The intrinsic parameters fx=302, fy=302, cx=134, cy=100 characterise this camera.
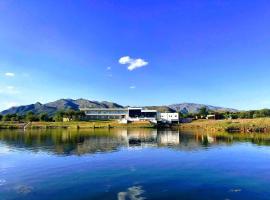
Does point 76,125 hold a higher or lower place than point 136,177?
higher

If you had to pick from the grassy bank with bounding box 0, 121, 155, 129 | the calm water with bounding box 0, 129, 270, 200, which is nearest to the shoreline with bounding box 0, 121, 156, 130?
the grassy bank with bounding box 0, 121, 155, 129

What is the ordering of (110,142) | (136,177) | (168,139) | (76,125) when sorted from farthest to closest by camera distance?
(76,125), (168,139), (110,142), (136,177)

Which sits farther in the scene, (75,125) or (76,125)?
(75,125)

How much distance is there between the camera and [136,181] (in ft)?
117

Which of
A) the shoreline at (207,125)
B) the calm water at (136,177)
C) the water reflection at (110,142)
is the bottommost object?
the calm water at (136,177)

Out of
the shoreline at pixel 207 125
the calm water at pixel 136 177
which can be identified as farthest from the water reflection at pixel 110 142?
the shoreline at pixel 207 125

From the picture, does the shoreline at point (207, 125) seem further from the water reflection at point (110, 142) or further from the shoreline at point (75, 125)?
the water reflection at point (110, 142)

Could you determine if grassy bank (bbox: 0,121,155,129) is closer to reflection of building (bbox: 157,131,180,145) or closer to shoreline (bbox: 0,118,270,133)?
shoreline (bbox: 0,118,270,133)

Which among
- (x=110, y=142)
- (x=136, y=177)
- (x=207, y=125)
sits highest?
(x=207, y=125)

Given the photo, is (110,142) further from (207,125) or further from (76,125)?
(76,125)

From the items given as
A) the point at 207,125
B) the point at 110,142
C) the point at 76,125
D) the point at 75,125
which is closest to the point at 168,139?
the point at 110,142

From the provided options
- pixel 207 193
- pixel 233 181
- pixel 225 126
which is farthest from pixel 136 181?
pixel 225 126

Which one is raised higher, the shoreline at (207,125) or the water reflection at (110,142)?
the shoreline at (207,125)

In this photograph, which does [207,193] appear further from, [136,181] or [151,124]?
[151,124]
